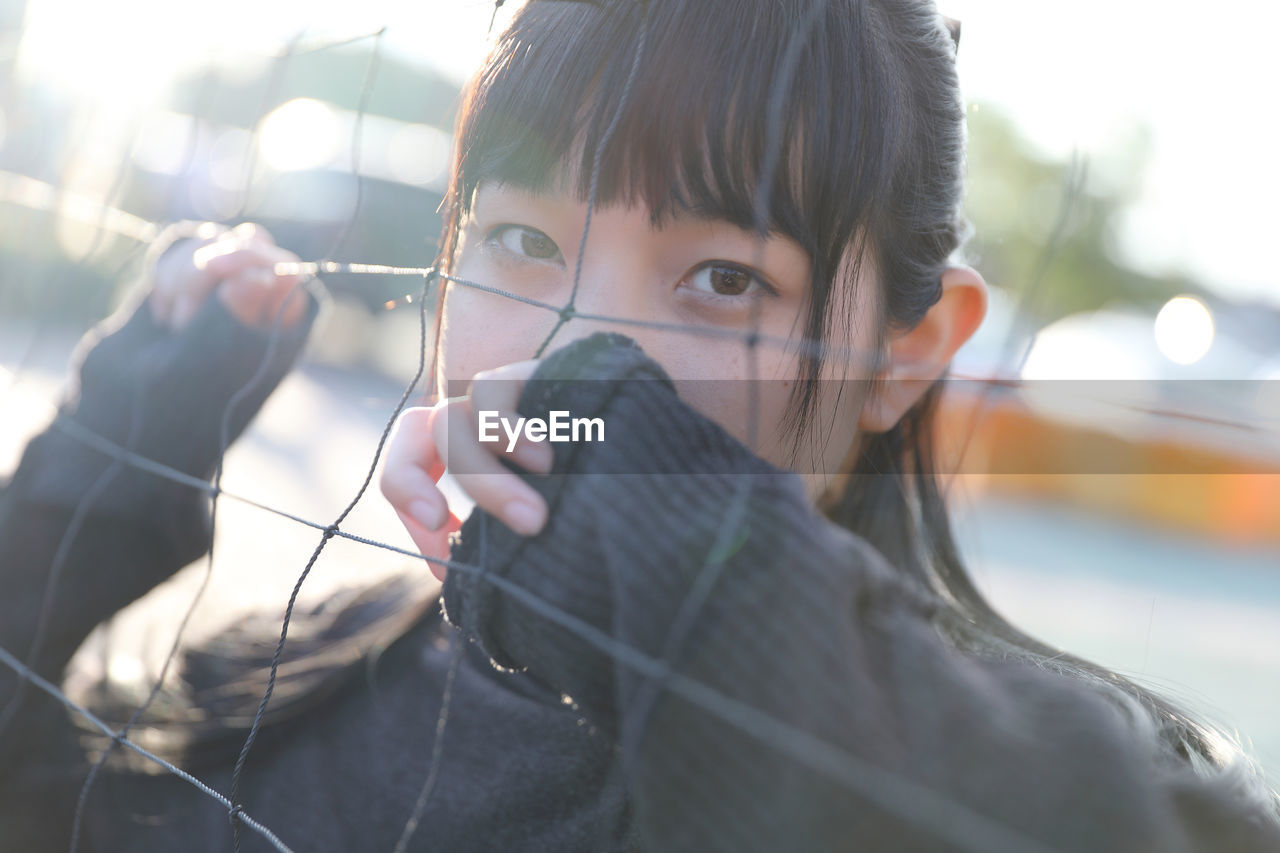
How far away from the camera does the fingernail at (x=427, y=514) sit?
53 centimetres

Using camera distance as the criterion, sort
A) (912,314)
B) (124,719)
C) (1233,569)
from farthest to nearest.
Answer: (1233,569) < (124,719) < (912,314)

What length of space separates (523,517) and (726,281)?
0.27 meters

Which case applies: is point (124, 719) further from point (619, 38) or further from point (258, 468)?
point (258, 468)

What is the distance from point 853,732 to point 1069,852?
0.32ft

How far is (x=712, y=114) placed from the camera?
0.64m

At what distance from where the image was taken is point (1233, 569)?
369 cm

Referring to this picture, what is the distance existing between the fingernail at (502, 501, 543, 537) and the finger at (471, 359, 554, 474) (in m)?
0.02

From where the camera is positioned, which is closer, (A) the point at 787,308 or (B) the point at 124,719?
(A) the point at 787,308

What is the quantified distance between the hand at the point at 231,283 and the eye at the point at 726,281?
506 mm

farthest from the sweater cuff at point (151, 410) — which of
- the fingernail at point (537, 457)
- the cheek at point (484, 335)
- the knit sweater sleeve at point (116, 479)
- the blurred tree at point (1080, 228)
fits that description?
the blurred tree at point (1080, 228)

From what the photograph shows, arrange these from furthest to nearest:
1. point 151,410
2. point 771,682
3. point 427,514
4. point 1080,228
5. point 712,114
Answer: point 1080,228 → point 151,410 → point 712,114 → point 427,514 → point 771,682

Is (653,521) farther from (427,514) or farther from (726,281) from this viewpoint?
(726,281)

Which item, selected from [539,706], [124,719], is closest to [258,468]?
[124,719]

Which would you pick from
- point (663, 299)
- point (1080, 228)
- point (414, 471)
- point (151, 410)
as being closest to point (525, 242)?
point (663, 299)
